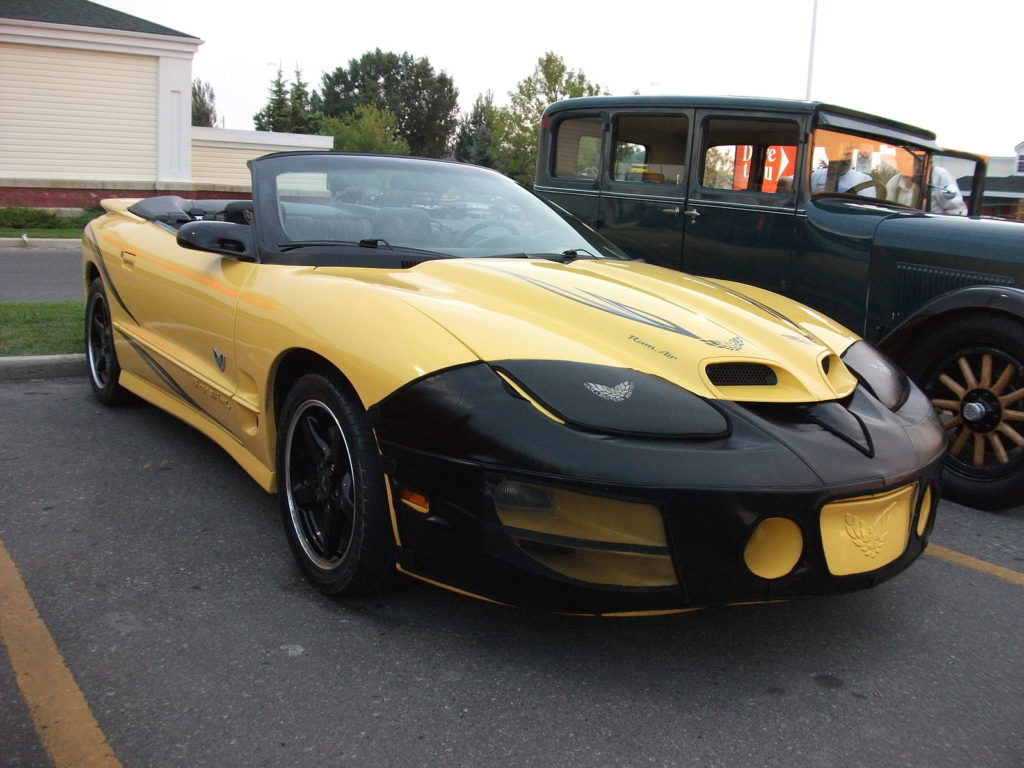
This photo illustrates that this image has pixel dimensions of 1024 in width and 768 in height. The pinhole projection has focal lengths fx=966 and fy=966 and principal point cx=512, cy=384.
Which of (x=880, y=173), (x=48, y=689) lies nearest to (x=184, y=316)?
(x=48, y=689)

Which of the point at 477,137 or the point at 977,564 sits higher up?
the point at 477,137

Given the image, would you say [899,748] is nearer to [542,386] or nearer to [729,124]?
[542,386]

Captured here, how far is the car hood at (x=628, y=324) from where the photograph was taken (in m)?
2.56

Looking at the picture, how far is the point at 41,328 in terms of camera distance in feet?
22.3

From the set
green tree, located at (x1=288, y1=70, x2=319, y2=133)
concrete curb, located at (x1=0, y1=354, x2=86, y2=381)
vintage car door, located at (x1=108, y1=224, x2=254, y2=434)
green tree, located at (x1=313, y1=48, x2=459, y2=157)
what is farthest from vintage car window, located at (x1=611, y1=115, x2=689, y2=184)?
green tree, located at (x1=313, y1=48, x2=459, y2=157)

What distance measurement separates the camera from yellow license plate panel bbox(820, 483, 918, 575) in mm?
2346

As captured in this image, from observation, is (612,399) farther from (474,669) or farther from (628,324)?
(474,669)

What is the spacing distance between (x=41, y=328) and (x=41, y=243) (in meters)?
9.64

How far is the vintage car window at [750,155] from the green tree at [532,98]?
40.2m

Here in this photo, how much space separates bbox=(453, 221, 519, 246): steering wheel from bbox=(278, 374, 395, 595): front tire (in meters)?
0.97

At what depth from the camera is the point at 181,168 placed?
75.1 ft

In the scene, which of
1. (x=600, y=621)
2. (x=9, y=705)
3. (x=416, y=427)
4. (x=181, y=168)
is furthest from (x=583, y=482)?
(x=181, y=168)

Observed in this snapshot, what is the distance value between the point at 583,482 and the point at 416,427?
1.59ft

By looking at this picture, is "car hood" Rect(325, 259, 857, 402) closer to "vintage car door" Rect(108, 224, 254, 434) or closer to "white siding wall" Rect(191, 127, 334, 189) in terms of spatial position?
"vintage car door" Rect(108, 224, 254, 434)
